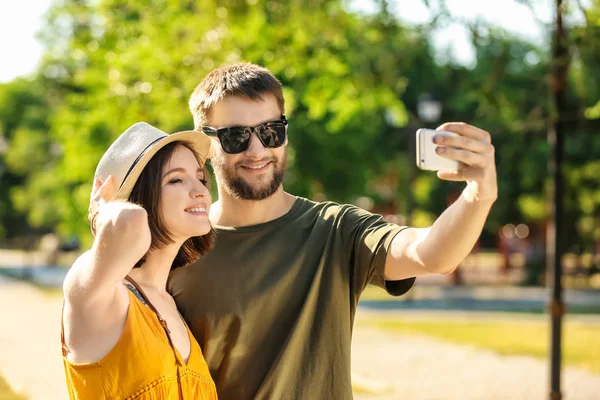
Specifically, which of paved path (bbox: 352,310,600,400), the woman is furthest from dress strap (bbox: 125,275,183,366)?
paved path (bbox: 352,310,600,400)

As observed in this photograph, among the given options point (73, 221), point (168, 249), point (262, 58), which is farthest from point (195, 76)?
point (73, 221)

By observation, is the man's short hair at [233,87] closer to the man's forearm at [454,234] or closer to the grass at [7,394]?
the man's forearm at [454,234]

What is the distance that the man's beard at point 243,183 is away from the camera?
3.22 metres

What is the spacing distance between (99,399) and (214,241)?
0.94 m

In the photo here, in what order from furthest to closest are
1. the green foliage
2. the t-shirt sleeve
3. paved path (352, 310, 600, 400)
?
paved path (352, 310, 600, 400)
the green foliage
the t-shirt sleeve

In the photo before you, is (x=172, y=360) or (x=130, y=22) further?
(x=130, y=22)

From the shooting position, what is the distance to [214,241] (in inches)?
126

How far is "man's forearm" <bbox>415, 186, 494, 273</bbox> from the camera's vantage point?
2.59 metres

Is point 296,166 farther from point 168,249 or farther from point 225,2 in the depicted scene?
point 168,249

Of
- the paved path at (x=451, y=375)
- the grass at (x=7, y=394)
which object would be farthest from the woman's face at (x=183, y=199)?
the grass at (x=7, y=394)

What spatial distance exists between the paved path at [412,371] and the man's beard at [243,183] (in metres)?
6.73

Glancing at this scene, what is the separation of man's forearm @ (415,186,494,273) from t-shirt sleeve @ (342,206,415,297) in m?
0.20

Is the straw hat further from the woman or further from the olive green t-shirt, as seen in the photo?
the olive green t-shirt

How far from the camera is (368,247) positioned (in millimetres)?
3057
